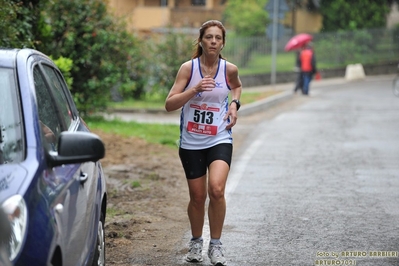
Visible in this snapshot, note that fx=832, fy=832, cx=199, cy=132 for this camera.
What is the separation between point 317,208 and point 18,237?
5622 mm

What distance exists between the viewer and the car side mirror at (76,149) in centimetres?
411

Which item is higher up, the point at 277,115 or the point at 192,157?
the point at 192,157

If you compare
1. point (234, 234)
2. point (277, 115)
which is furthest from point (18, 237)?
point (277, 115)

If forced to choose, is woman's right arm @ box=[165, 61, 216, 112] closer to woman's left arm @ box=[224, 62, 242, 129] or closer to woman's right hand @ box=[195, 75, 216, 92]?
woman's right hand @ box=[195, 75, 216, 92]

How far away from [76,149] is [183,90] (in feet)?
7.99

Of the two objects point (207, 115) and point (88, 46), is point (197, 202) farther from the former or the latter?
point (88, 46)

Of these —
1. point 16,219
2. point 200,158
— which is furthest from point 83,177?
point 200,158

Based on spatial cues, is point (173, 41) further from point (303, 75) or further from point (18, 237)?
point (18, 237)

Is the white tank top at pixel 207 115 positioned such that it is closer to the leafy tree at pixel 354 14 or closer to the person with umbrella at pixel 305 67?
the person with umbrella at pixel 305 67

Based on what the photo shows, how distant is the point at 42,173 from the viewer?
3.92m

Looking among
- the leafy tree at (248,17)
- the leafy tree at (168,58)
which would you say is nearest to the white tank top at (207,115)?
the leafy tree at (168,58)

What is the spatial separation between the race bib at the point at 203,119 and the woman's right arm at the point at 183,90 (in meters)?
0.15

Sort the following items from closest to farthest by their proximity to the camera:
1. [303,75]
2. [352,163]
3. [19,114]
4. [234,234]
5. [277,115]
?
[19,114] < [234,234] < [352,163] < [277,115] < [303,75]

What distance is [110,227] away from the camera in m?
7.84
